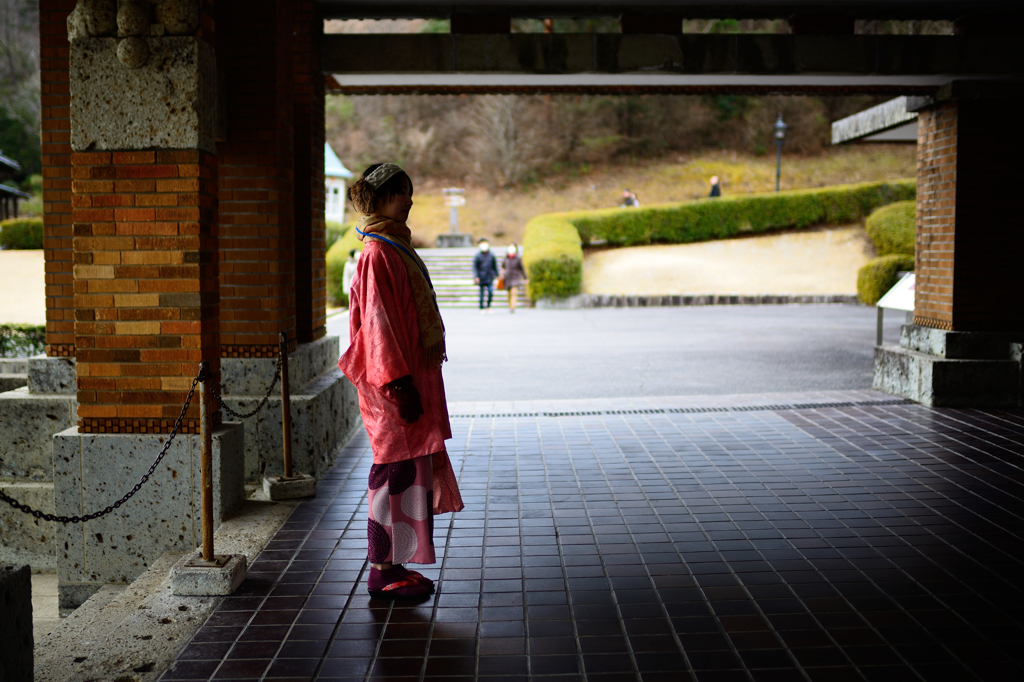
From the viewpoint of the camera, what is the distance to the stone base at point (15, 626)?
251 centimetres

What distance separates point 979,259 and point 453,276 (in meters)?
18.0

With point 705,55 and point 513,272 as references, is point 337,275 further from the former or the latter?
point 705,55

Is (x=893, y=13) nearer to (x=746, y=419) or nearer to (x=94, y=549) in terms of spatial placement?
(x=746, y=419)

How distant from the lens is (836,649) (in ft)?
10.7

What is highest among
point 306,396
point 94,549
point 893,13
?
point 893,13

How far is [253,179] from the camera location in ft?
19.1

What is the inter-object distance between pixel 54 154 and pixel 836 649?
5536 millimetres

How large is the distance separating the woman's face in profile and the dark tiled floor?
1.65 metres

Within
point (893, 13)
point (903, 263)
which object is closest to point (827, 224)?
point (903, 263)

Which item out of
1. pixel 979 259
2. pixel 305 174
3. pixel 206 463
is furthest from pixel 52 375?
pixel 979 259

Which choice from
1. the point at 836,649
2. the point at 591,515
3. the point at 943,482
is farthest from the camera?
the point at 943,482

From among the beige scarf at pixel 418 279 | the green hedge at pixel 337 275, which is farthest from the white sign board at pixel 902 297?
the green hedge at pixel 337 275

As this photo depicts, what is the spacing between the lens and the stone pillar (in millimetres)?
7883

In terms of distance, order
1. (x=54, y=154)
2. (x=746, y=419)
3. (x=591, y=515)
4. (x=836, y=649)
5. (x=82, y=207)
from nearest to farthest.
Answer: (x=836, y=649)
(x=82, y=207)
(x=591, y=515)
(x=54, y=154)
(x=746, y=419)
